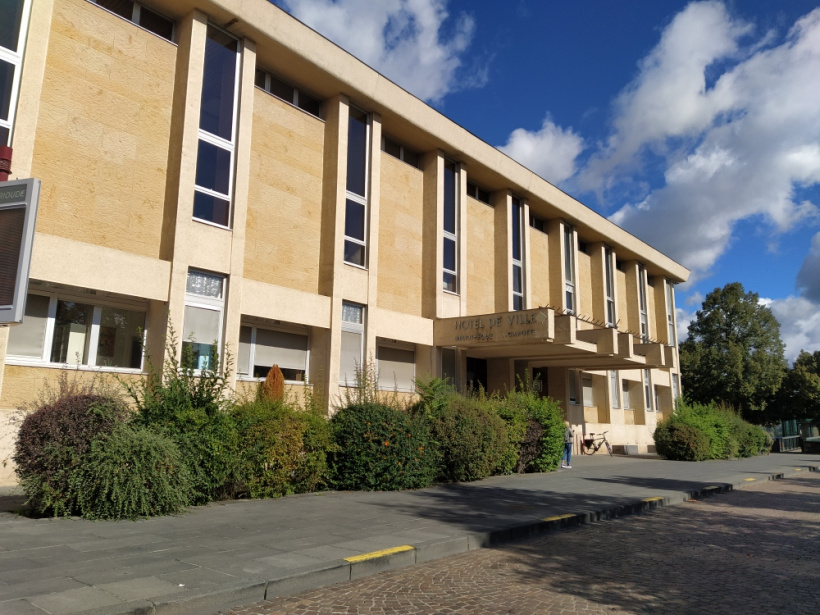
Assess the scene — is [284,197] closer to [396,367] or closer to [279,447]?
[396,367]

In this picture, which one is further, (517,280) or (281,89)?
(517,280)

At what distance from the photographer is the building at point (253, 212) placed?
1290 cm

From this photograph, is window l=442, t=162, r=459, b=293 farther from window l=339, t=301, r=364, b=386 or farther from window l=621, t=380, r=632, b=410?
window l=621, t=380, r=632, b=410

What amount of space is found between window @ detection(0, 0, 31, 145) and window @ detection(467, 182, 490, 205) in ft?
53.7

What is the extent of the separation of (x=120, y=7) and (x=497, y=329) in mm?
13518

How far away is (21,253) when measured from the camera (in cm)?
651

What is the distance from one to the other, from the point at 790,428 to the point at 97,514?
59.9 meters

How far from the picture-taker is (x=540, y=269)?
28672 mm

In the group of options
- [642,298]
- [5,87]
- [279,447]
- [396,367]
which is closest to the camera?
[279,447]

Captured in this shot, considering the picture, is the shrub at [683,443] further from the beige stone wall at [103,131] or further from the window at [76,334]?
the beige stone wall at [103,131]

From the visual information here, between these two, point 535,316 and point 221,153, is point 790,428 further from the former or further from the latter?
point 221,153

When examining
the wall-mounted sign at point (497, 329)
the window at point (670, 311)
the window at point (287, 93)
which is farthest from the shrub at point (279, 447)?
the window at point (670, 311)

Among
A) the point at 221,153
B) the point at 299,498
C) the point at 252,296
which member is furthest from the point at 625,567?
the point at 221,153

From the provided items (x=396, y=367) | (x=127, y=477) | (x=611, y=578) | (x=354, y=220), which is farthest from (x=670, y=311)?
(x=127, y=477)
